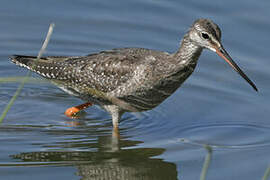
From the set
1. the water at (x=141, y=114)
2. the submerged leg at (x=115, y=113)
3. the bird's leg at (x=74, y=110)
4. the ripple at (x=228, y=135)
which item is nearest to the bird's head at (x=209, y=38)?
the ripple at (x=228, y=135)

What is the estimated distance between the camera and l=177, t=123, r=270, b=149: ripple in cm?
1029

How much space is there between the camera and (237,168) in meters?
9.45

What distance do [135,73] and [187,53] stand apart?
90 cm

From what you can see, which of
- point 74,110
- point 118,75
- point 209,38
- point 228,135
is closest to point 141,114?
point 74,110

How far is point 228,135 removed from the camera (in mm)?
10672

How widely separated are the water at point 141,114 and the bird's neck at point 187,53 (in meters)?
1.32

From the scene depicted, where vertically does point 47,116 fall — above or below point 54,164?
above

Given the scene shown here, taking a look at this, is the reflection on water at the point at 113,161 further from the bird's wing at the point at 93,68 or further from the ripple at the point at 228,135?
the bird's wing at the point at 93,68

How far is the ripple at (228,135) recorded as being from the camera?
1029 centimetres

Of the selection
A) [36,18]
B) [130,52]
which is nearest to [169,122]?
[130,52]

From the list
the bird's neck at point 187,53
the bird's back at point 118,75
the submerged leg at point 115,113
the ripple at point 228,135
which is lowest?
the ripple at point 228,135

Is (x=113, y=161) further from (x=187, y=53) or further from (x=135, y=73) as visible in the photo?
(x=187, y=53)

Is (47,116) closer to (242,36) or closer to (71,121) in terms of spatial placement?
(71,121)

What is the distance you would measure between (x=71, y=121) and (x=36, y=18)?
3.55 m
